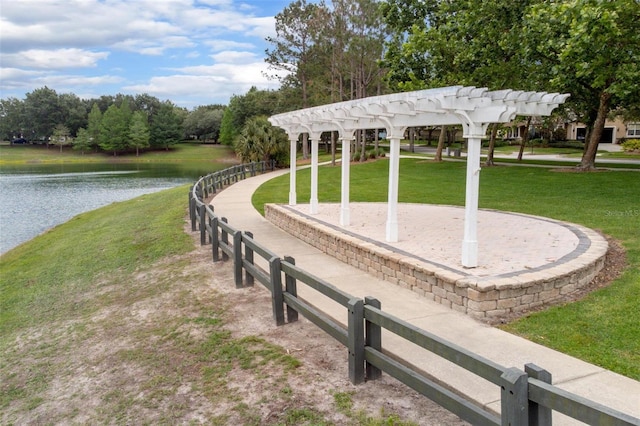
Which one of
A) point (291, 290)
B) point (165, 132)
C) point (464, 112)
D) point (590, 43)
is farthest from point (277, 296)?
point (165, 132)

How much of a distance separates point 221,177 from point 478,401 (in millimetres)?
19320

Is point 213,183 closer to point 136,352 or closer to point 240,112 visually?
point 136,352

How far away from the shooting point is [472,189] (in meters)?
6.63

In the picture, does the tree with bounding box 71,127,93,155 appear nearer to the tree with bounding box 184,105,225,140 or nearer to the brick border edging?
the tree with bounding box 184,105,225,140

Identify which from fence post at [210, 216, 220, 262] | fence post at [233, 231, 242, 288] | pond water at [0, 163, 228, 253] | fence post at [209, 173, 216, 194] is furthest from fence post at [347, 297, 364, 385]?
fence post at [209, 173, 216, 194]

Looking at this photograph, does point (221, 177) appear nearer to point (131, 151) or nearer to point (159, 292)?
point (159, 292)

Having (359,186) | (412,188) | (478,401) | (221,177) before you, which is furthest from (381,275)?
(221,177)

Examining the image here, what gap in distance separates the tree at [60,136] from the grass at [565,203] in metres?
67.0

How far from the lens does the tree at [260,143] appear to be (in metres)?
31.4

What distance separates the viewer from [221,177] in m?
22.1

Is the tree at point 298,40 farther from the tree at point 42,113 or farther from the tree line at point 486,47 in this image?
the tree at point 42,113

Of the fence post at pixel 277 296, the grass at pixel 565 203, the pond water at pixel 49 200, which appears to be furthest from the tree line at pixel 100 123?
the fence post at pixel 277 296

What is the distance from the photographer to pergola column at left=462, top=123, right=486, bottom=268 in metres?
6.50

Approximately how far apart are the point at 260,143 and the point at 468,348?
90.5 ft
